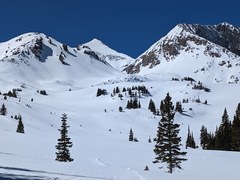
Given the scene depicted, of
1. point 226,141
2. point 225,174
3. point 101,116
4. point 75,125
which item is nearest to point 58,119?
point 75,125

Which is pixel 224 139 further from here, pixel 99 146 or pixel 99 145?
pixel 99 146

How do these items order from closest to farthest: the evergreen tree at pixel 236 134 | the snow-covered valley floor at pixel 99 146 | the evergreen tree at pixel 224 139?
1. the snow-covered valley floor at pixel 99 146
2. the evergreen tree at pixel 236 134
3. the evergreen tree at pixel 224 139

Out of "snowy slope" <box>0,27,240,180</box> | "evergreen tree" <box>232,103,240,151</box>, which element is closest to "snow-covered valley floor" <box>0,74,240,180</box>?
"snowy slope" <box>0,27,240,180</box>

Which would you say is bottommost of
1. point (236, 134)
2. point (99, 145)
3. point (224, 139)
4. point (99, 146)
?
point (99, 146)

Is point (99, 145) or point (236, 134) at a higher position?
point (236, 134)

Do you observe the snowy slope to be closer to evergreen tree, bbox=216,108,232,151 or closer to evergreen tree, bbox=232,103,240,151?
evergreen tree, bbox=232,103,240,151

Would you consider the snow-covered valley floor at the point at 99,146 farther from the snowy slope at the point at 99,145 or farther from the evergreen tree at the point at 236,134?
the evergreen tree at the point at 236,134

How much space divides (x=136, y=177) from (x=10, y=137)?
127 ft

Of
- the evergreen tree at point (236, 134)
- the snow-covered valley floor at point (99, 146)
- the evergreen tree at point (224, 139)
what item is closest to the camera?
the snow-covered valley floor at point (99, 146)

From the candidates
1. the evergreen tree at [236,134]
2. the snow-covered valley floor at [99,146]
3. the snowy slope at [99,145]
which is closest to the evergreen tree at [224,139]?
the evergreen tree at [236,134]

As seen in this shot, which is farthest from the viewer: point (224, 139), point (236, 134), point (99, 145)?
point (224, 139)

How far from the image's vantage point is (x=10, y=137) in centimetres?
5706

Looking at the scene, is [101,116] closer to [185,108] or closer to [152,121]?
[152,121]

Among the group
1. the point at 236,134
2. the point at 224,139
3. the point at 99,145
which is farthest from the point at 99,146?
the point at 224,139
